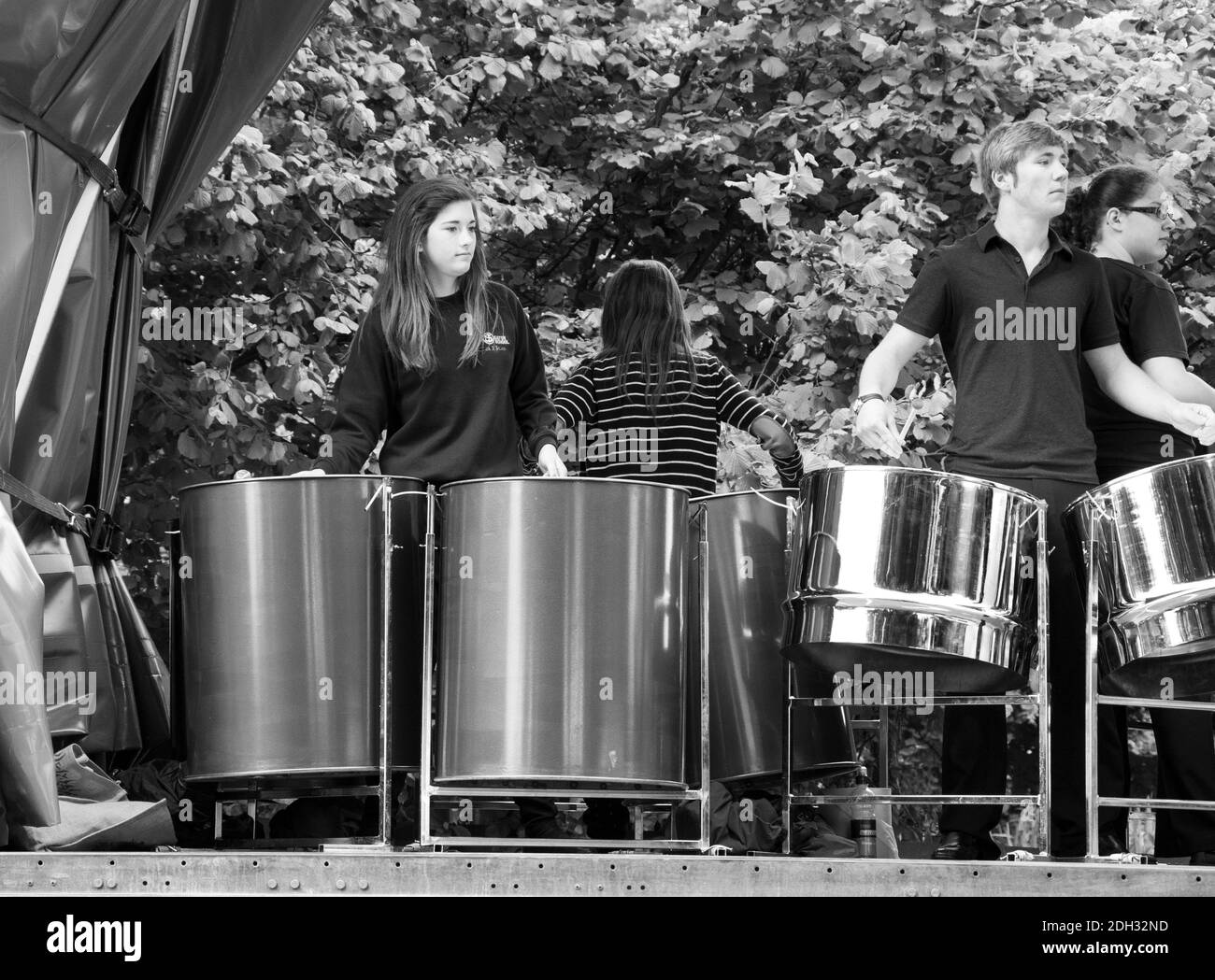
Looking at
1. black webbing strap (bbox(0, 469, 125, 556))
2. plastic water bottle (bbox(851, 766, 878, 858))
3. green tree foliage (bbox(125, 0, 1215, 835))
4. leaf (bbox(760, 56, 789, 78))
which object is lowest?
plastic water bottle (bbox(851, 766, 878, 858))

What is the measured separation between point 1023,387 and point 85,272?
1934mm

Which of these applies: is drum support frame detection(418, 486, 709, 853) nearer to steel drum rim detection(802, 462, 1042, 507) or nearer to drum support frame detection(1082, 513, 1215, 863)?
steel drum rim detection(802, 462, 1042, 507)

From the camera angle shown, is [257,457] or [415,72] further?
[415,72]

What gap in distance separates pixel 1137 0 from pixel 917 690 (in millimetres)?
5470

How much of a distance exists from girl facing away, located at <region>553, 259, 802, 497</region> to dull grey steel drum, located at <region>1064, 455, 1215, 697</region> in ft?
3.31

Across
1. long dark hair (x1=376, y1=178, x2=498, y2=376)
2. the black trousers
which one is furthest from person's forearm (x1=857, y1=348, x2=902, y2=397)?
long dark hair (x1=376, y1=178, x2=498, y2=376)

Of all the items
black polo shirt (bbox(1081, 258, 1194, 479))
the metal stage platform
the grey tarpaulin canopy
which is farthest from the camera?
black polo shirt (bbox(1081, 258, 1194, 479))

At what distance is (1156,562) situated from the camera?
10.8 feet

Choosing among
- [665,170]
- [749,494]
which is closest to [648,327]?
[749,494]

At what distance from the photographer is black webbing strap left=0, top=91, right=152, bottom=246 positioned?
3.25 metres

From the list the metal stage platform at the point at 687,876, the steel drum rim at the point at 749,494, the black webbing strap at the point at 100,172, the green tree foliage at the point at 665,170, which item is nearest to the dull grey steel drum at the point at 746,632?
the steel drum rim at the point at 749,494
